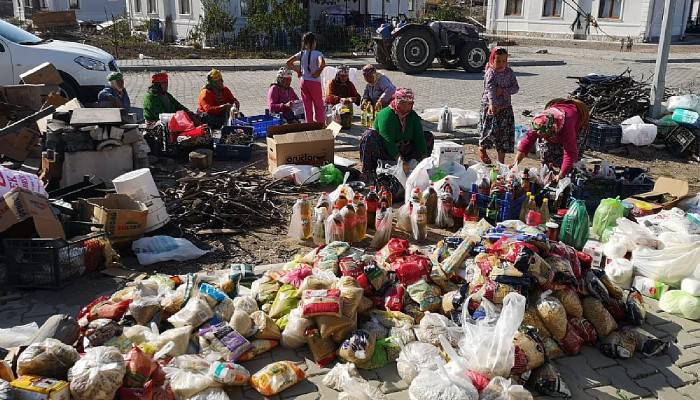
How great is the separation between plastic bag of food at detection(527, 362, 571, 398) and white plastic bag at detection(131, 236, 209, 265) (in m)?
2.98

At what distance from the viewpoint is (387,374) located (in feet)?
12.1

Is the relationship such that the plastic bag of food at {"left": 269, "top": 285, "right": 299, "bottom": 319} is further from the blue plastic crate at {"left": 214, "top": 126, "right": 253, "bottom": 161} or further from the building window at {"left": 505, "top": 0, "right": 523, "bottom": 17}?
the building window at {"left": 505, "top": 0, "right": 523, "bottom": 17}

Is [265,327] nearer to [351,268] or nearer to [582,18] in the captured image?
[351,268]

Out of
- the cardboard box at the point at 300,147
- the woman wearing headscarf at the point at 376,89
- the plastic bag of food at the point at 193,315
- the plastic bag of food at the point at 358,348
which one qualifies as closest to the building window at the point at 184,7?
the woman wearing headscarf at the point at 376,89

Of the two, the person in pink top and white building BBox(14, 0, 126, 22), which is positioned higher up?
white building BBox(14, 0, 126, 22)

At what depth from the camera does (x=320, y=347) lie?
3.79 meters

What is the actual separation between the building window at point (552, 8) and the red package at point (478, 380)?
2960 cm

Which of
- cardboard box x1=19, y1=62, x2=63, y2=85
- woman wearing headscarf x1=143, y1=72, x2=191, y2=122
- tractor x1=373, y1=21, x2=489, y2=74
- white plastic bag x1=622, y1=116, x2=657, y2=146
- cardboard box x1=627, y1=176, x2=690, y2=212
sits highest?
tractor x1=373, y1=21, x2=489, y2=74

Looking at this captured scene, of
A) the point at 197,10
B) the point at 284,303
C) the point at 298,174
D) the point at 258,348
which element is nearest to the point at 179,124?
the point at 298,174

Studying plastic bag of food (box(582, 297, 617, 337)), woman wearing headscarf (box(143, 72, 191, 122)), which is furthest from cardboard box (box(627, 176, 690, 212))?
woman wearing headscarf (box(143, 72, 191, 122))

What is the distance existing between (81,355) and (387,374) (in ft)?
5.76

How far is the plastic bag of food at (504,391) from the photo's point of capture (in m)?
3.28

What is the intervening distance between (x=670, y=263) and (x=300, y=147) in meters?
4.24

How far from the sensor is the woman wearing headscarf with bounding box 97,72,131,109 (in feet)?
26.6
